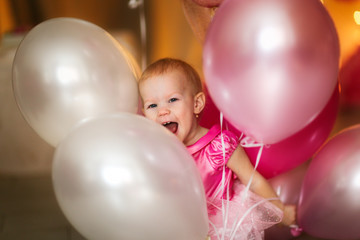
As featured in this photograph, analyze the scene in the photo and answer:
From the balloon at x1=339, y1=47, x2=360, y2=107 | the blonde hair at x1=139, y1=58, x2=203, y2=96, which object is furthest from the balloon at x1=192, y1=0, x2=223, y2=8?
the balloon at x1=339, y1=47, x2=360, y2=107

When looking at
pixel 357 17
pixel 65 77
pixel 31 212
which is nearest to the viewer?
pixel 65 77

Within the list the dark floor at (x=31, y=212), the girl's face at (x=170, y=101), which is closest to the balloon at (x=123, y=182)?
the girl's face at (x=170, y=101)

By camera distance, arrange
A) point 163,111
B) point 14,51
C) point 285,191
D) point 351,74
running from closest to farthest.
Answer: point 163,111, point 285,191, point 351,74, point 14,51

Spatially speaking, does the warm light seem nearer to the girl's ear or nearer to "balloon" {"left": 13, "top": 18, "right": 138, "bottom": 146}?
the girl's ear

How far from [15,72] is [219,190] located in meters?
0.65

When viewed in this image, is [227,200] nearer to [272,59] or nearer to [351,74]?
[272,59]

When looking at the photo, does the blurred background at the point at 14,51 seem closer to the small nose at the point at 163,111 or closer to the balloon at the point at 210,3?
the balloon at the point at 210,3

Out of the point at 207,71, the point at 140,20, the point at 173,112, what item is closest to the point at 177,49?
the point at 140,20

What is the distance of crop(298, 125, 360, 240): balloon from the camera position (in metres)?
1.11

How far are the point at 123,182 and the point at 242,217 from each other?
0.41 metres

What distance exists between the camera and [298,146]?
120cm

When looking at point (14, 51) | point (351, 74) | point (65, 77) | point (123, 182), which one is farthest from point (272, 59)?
point (14, 51)

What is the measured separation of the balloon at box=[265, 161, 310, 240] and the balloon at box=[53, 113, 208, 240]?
1.46ft

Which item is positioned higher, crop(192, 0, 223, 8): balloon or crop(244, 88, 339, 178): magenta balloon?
crop(192, 0, 223, 8): balloon
